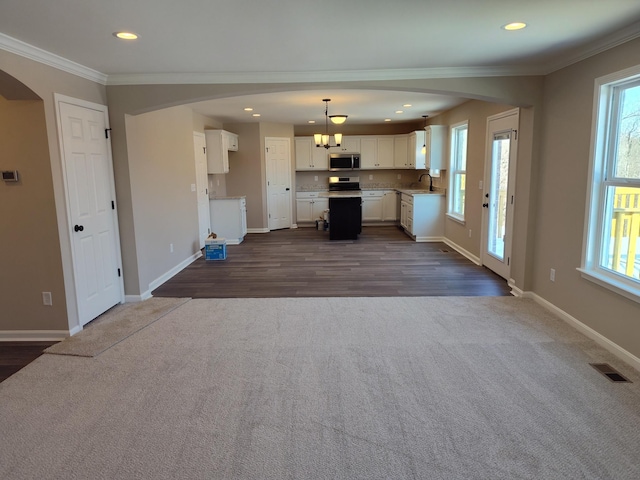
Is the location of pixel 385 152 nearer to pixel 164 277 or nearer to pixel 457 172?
pixel 457 172

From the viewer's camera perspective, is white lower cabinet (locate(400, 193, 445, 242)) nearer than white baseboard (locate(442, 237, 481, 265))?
No

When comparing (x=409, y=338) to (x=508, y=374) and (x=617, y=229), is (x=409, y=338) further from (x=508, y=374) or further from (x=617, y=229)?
(x=617, y=229)

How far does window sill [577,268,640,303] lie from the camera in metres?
2.96

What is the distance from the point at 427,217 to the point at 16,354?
661 cm

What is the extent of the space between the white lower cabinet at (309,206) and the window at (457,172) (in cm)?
330

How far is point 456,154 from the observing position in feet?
24.2

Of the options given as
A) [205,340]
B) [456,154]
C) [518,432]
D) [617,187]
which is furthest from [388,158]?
[518,432]

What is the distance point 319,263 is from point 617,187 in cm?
393

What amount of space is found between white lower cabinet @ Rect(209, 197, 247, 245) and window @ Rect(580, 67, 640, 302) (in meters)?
5.90

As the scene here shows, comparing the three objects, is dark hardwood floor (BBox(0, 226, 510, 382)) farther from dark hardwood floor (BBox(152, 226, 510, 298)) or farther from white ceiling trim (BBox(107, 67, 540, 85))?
white ceiling trim (BBox(107, 67, 540, 85))

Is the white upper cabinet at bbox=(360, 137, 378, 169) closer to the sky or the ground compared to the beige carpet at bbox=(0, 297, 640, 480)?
closer to the sky

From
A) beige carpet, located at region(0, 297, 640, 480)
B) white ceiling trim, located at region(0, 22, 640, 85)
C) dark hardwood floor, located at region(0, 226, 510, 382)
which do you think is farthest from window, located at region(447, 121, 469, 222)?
beige carpet, located at region(0, 297, 640, 480)

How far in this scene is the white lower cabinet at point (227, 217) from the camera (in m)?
7.84

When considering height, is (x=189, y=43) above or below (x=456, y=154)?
above
